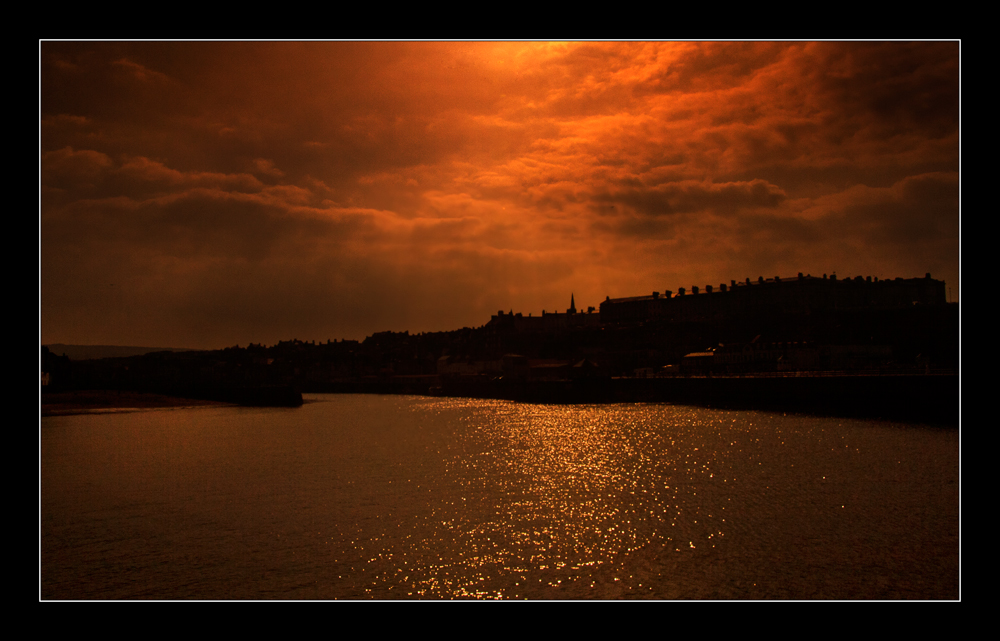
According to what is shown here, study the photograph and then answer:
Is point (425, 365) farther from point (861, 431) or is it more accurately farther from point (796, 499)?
point (796, 499)

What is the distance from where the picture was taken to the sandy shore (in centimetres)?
6832

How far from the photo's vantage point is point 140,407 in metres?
74.9

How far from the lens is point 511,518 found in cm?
2103

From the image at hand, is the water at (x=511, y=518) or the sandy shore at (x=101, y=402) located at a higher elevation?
the water at (x=511, y=518)

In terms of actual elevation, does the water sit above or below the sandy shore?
above

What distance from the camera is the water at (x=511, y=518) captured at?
51.2 ft

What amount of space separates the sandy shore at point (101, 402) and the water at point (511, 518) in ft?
103

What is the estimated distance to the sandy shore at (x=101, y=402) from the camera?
68.3 m

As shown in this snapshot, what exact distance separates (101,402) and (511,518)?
69.3 meters

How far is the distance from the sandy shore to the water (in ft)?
103

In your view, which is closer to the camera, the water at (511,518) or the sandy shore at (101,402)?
the water at (511,518)

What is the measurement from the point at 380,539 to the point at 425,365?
13843cm
